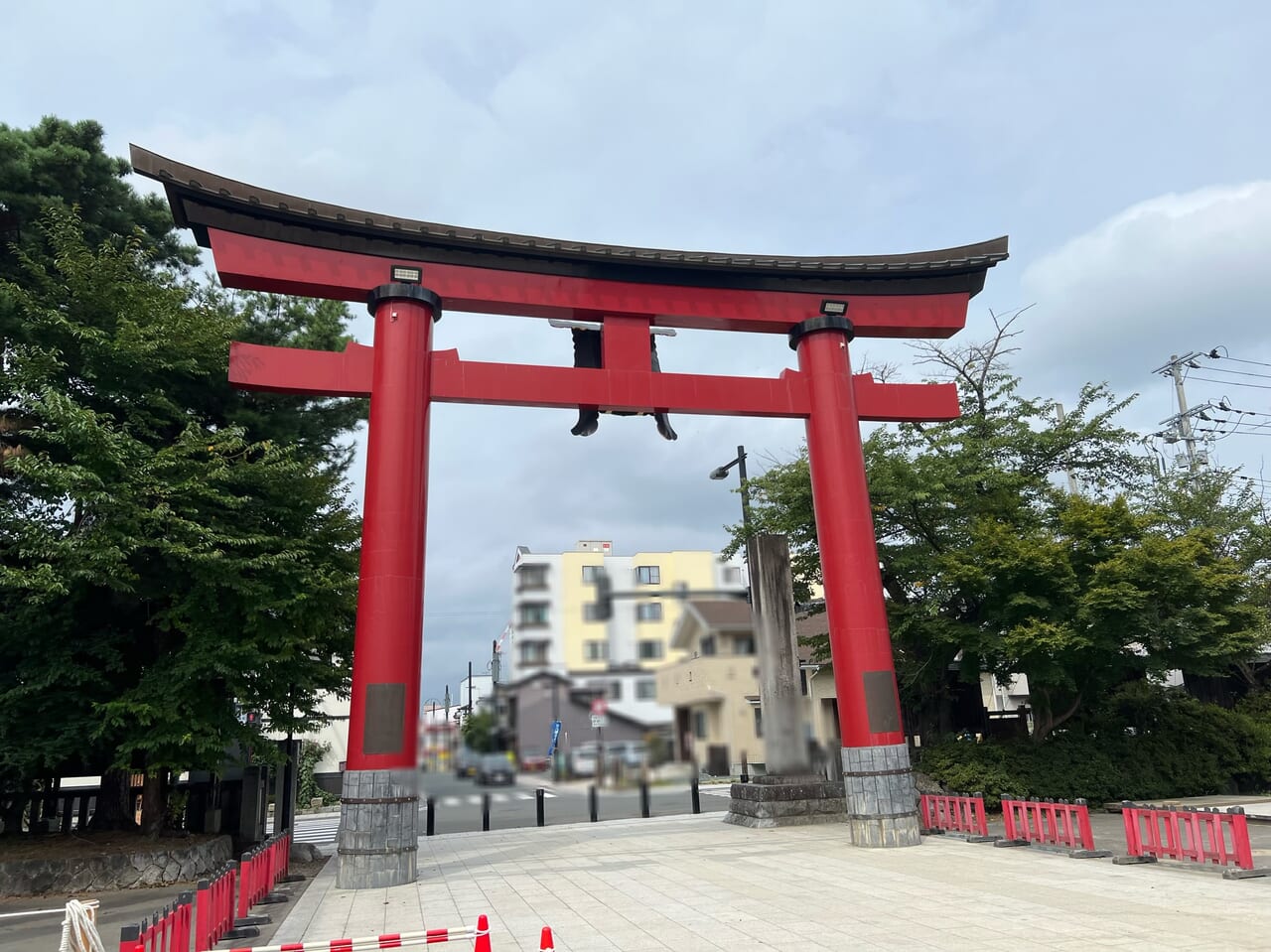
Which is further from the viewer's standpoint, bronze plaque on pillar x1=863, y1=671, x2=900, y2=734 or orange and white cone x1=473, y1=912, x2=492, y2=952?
bronze plaque on pillar x1=863, y1=671, x2=900, y2=734

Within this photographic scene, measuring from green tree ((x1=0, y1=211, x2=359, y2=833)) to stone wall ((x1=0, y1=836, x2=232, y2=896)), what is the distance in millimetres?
1190

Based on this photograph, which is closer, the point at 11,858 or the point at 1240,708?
the point at 11,858

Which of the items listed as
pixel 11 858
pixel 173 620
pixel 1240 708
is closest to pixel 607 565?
pixel 173 620

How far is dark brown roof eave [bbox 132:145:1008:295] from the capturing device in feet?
37.1

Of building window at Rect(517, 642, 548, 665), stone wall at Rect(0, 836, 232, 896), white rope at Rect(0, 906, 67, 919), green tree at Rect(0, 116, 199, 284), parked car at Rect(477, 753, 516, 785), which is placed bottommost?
white rope at Rect(0, 906, 67, 919)

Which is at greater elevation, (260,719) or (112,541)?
(112,541)

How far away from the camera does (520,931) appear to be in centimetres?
744

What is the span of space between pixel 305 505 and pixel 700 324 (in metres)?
7.11

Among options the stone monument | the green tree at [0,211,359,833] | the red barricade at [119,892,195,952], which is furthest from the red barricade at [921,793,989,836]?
the red barricade at [119,892,195,952]

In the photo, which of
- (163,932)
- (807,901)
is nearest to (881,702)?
(807,901)

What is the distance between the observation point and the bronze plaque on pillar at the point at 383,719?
402 inches

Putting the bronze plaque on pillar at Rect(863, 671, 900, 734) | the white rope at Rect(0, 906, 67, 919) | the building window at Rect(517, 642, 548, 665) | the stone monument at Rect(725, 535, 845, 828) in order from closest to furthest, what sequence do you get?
the building window at Rect(517, 642, 548, 665) < the white rope at Rect(0, 906, 67, 919) < the bronze plaque on pillar at Rect(863, 671, 900, 734) < the stone monument at Rect(725, 535, 845, 828)

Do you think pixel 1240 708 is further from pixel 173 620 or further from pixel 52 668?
pixel 52 668

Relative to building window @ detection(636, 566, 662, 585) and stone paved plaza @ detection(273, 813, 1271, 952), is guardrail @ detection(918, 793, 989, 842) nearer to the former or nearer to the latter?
stone paved plaza @ detection(273, 813, 1271, 952)
